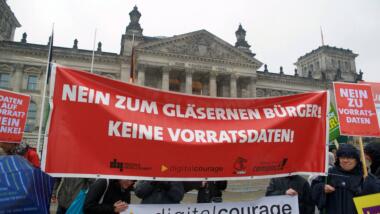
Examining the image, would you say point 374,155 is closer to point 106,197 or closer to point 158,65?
point 106,197

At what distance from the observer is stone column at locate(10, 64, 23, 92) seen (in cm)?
3650

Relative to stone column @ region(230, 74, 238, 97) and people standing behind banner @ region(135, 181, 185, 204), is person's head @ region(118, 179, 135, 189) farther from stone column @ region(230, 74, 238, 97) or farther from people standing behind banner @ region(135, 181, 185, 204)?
stone column @ region(230, 74, 238, 97)

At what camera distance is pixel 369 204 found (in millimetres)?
3479

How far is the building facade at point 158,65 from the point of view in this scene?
36844 millimetres

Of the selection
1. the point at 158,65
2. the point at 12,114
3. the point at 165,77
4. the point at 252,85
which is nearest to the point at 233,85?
the point at 252,85

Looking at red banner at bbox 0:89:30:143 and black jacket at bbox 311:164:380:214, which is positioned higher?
red banner at bbox 0:89:30:143

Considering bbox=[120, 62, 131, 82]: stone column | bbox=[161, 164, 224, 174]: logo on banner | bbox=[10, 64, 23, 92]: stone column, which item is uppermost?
bbox=[120, 62, 131, 82]: stone column

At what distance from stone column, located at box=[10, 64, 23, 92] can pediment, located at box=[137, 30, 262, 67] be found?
15.2m

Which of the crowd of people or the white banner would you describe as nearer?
the crowd of people

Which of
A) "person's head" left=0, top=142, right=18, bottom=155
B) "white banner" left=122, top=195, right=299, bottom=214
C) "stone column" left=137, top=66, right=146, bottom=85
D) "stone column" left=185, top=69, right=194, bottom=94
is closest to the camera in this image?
"white banner" left=122, top=195, right=299, bottom=214

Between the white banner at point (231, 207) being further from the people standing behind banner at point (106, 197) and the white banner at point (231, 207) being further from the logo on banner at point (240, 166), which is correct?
the logo on banner at point (240, 166)

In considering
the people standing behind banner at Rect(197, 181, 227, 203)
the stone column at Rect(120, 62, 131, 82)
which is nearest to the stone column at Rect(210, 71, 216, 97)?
the stone column at Rect(120, 62, 131, 82)

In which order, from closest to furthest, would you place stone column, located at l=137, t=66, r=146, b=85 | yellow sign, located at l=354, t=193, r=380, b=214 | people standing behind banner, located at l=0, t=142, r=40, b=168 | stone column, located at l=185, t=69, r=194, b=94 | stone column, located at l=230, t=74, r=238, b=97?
1. yellow sign, located at l=354, t=193, r=380, b=214
2. people standing behind banner, located at l=0, t=142, r=40, b=168
3. stone column, located at l=137, t=66, r=146, b=85
4. stone column, located at l=185, t=69, r=194, b=94
5. stone column, located at l=230, t=74, r=238, b=97

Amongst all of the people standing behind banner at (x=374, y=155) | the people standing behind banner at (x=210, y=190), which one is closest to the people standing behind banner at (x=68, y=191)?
the people standing behind banner at (x=210, y=190)
